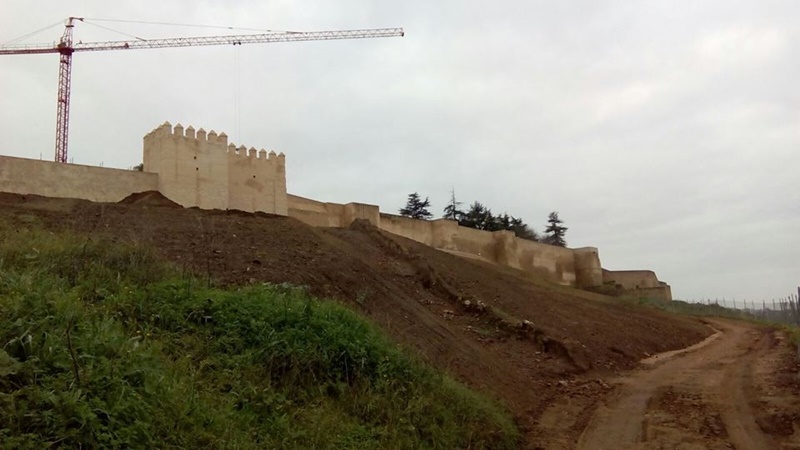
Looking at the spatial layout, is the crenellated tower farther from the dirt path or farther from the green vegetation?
the dirt path

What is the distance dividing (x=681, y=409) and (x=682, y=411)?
114 mm

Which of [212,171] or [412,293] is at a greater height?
[212,171]

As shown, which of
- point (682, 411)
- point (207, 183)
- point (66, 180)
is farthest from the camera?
point (207, 183)

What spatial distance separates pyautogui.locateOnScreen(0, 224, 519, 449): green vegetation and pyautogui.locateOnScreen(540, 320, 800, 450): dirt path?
4.60 ft

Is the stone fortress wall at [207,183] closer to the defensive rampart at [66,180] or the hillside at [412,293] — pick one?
the defensive rampart at [66,180]

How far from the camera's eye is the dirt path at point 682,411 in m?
8.15

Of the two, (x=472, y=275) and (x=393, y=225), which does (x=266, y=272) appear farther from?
(x=393, y=225)

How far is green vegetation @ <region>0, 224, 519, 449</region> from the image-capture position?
450 centimetres

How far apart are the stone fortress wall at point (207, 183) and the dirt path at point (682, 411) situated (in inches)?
482

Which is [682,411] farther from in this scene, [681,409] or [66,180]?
[66,180]

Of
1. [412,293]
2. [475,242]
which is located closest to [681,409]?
[412,293]

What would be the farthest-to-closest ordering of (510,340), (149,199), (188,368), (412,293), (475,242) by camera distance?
(475,242), (149,199), (412,293), (510,340), (188,368)

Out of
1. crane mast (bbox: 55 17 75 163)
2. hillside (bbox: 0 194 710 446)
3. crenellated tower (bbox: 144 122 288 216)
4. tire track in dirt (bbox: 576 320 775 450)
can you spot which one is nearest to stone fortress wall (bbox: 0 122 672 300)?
crenellated tower (bbox: 144 122 288 216)

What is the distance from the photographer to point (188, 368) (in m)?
5.88
